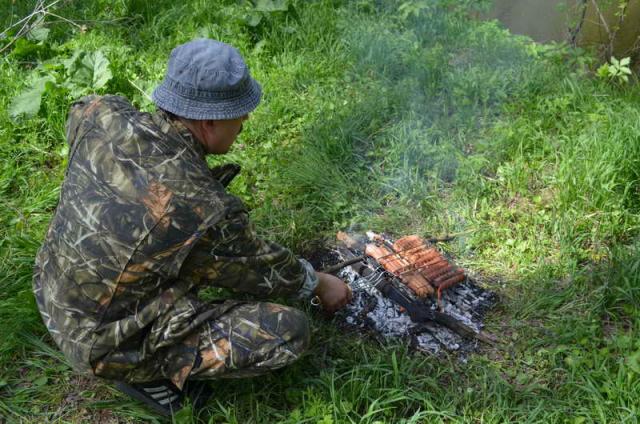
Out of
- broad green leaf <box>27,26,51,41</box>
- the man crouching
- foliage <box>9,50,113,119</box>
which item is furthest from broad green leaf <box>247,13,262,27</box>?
the man crouching

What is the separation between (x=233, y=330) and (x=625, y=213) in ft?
8.07

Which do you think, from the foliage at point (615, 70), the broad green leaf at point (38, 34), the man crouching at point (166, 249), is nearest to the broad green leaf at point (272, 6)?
the broad green leaf at point (38, 34)

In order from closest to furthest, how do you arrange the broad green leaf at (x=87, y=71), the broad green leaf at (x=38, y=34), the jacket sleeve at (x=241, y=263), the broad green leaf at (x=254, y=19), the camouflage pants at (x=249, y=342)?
the jacket sleeve at (x=241, y=263), the camouflage pants at (x=249, y=342), the broad green leaf at (x=87, y=71), the broad green leaf at (x=38, y=34), the broad green leaf at (x=254, y=19)

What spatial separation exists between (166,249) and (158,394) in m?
0.81

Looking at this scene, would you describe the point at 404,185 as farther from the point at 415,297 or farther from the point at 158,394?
the point at 158,394

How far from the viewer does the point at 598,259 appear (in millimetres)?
3383

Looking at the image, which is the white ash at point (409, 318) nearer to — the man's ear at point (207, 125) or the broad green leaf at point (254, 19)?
the man's ear at point (207, 125)

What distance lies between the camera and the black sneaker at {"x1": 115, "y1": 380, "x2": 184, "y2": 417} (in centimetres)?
262

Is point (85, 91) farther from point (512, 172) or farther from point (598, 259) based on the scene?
point (598, 259)

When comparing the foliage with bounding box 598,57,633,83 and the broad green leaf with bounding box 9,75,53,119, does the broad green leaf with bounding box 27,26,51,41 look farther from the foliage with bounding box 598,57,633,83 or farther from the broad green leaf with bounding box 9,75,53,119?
the foliage with bounding box 598,57,633,83

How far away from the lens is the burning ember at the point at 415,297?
3062mm

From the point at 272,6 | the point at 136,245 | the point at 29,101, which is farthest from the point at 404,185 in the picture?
the point at 29,101

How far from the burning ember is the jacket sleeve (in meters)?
0.71

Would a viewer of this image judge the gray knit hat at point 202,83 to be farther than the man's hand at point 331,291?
No
